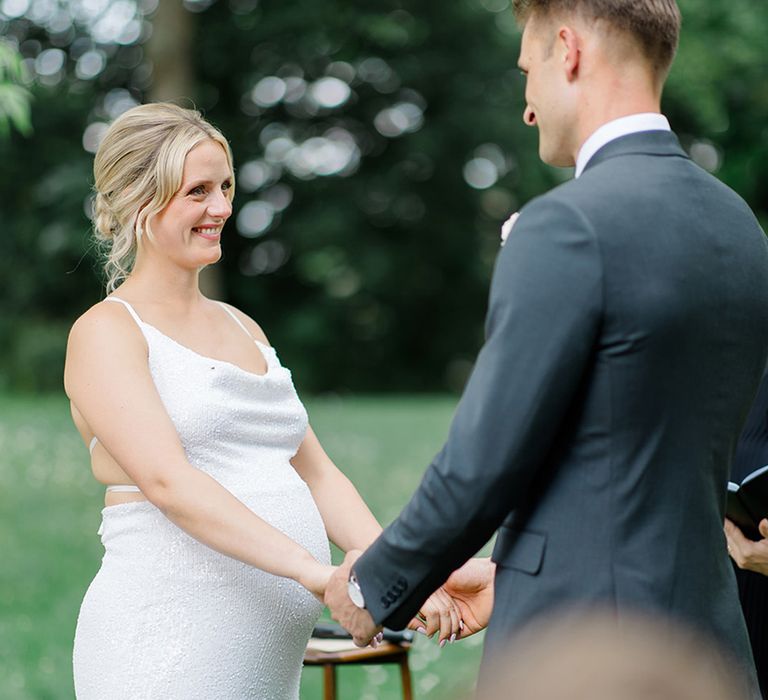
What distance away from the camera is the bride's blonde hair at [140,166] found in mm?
3135

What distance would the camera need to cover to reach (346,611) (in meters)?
2.65

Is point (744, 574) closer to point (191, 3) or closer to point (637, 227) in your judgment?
point (637, 227)

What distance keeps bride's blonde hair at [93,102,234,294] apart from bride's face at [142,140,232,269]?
0.02 meters

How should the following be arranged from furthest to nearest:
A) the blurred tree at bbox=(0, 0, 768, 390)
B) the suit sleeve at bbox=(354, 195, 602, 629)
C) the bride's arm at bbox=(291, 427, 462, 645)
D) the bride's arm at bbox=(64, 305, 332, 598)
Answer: the blurred tree at bbox=(0, 0, 768, 390)
the bride's arm at bbox=(291, 427, 462, 645)
the bride's arm at bbox=(64, 305, 332, 598)
the suit sleeve at bbox=(354, 195, 602, 629)

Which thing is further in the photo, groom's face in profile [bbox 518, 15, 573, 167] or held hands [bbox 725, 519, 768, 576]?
held hands [bbox 725, 519, 768, 576]

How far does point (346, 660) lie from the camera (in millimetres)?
4062

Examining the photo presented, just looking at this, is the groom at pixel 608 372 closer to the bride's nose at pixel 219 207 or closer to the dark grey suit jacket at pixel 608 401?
the dark grey suit jacket at pixel 608 401

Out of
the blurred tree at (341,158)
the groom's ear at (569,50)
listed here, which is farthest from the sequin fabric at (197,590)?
the blurred tree at (341,158)

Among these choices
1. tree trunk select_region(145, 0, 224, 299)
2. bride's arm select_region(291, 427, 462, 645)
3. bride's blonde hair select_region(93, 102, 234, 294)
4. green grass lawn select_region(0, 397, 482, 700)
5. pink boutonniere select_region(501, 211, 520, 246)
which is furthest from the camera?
tree trunk select_region(145, 0, 224, 299)

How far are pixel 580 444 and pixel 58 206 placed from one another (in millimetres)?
20553

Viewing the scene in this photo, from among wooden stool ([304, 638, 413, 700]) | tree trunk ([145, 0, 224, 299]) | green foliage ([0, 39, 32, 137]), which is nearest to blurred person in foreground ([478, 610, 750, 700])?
wooden stool ([304, 638, 413, 700])

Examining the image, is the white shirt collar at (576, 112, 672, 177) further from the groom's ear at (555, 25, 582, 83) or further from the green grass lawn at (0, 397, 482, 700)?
the green grass lawn at (0, 397, 482, 700)

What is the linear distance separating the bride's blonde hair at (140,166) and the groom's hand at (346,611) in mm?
1066

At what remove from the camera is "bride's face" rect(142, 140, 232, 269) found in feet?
10.4
